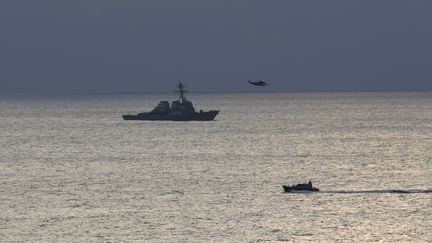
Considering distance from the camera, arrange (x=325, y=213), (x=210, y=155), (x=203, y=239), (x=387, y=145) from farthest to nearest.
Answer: (x=387, y=145) < (x=210, y=155) < (x=325, y=213) < (x=203, y=239)

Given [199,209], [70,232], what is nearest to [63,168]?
[199,209]

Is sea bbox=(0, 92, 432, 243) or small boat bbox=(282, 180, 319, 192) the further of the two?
small boat bbox=(282, 180, 319, 192)

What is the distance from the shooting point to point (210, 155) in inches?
5007

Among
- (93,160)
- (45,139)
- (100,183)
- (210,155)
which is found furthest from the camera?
(45,139)

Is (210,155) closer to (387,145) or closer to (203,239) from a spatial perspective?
(387,145)

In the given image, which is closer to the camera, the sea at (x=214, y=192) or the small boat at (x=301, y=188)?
the sea at (x=214, y=192)

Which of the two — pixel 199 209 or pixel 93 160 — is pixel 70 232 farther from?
pixel 93 160

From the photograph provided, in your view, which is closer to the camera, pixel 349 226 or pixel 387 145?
pixel 349 226

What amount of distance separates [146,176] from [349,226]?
35.2 meters

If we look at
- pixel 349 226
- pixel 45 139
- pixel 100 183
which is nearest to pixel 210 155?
pixel 100 183

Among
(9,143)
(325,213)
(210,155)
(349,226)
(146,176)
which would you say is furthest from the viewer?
(9,143)

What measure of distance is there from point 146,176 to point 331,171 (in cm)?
1793

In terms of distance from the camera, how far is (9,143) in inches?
6161

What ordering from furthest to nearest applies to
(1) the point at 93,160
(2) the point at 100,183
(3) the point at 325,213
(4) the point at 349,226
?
(1) the point at 93,160 < (2) the point at 100,183 < (3) the point at 325,213 < (4) the point at 349,226
